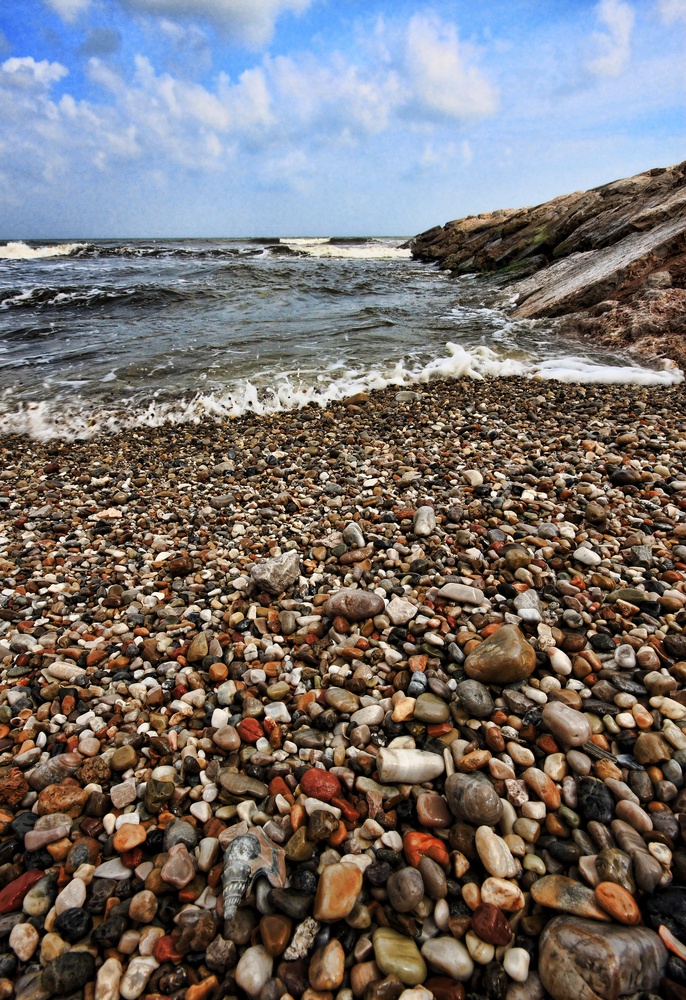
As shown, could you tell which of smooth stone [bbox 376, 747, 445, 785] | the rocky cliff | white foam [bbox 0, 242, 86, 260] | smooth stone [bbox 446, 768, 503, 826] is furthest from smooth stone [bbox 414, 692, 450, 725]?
white foam [bbox 0, 242, 86, 260]

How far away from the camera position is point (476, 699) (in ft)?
7.24

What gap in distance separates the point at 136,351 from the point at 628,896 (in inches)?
468

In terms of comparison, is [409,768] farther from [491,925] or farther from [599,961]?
[599,961]

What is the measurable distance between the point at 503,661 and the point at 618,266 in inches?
470

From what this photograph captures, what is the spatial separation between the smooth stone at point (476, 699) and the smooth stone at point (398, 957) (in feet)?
2.99

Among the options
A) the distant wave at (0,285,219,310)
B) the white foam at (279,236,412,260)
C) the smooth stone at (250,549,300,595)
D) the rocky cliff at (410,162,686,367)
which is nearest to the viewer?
the smooth stone at (250,549,300,595)

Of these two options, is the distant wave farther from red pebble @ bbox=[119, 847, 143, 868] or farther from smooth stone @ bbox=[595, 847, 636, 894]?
smooth stone @ bbox=[595, 847, 636, 894]

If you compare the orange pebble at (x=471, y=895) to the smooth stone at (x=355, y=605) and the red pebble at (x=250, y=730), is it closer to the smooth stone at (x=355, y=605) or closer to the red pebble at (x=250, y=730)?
the red pebble at (x=250, y=730)

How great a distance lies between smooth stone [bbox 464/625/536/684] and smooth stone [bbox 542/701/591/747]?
21 centimetres

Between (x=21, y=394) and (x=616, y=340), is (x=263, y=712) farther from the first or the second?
(x=616, y=340)

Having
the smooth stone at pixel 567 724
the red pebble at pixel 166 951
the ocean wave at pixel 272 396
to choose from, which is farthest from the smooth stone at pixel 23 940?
the ocean wave at pixel 272 396

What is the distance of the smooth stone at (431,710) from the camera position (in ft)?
7.13

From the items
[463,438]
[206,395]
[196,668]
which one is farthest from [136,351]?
[196,668]

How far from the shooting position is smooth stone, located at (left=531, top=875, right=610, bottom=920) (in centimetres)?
148
